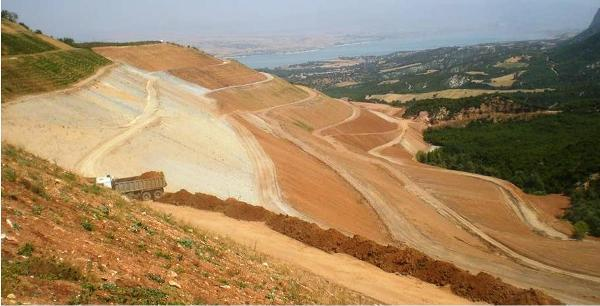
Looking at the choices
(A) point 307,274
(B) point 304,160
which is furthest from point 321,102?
(A) point 307,274

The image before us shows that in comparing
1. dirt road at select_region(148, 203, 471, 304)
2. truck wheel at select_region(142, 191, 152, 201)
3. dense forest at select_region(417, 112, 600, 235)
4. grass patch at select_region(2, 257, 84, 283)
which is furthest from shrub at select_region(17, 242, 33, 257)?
dense forest at select_region(417, 112, 600, 235)

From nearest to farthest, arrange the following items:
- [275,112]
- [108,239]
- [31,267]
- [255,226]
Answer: [31,267]
[108,239]
[255,226]
[275,112]

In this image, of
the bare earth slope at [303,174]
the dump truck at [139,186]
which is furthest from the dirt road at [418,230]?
the dump truck at [139,186]

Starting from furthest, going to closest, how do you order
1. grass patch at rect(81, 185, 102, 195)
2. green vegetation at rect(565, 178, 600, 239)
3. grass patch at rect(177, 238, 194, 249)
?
1. green vegetation at rect(565, 178, 600, 239)
2. grass patch at rect(81, 185, 102, 195)
3. grass patch at rect(177, 238, 194, 249)

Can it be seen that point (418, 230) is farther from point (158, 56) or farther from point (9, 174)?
point (158, 56)

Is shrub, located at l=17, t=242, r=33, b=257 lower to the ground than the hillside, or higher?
higher

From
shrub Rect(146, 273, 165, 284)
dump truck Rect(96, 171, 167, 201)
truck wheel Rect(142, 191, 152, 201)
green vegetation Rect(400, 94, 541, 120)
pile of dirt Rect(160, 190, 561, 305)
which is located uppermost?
shrub Rect(146, 273, 165, 284)

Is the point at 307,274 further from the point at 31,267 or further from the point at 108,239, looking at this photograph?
the point at 31,267

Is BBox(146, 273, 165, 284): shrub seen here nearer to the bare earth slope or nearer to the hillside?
the hillside

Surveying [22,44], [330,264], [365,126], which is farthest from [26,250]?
[365,126]
